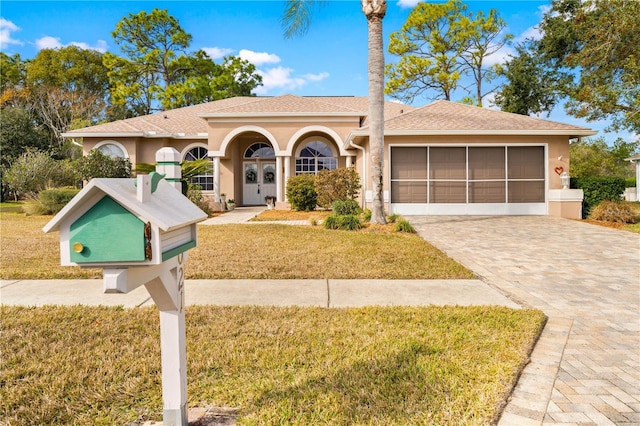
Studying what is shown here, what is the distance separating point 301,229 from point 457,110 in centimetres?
1019

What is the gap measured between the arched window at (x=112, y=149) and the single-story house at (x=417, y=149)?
0.05 m

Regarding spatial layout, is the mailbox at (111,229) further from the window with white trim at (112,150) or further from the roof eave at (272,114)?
the window with white trim at (112,150)

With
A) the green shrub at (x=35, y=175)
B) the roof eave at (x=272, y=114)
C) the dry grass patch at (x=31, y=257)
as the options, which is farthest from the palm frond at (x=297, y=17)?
the green shrub at (x=35, y=175)

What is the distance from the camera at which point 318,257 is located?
7199mm

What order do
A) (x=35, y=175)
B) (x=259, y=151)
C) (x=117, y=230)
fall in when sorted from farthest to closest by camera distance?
(x=259, y=151), (x=35, y=175), (x=117, y=230)

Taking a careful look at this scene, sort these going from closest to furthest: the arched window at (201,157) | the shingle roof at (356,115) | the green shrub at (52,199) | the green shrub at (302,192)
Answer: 1. the shingle roof at (356,115)
2. the green shrub at (52,199)
3. the green shrub at (302,192)
4. the arched window at (201,157)

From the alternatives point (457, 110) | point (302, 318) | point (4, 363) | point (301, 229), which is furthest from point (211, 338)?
point (457, 110)

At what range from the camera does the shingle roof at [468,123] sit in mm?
14195

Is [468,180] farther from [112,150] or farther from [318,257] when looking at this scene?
[112,150]

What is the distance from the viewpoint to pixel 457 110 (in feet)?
55.9

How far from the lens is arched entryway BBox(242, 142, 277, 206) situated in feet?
72.6

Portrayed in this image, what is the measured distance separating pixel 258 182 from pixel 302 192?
20.9 ft

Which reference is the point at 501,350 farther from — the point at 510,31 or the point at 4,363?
the point at 510,31

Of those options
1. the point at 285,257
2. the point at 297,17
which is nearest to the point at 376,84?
the point at 297,17
